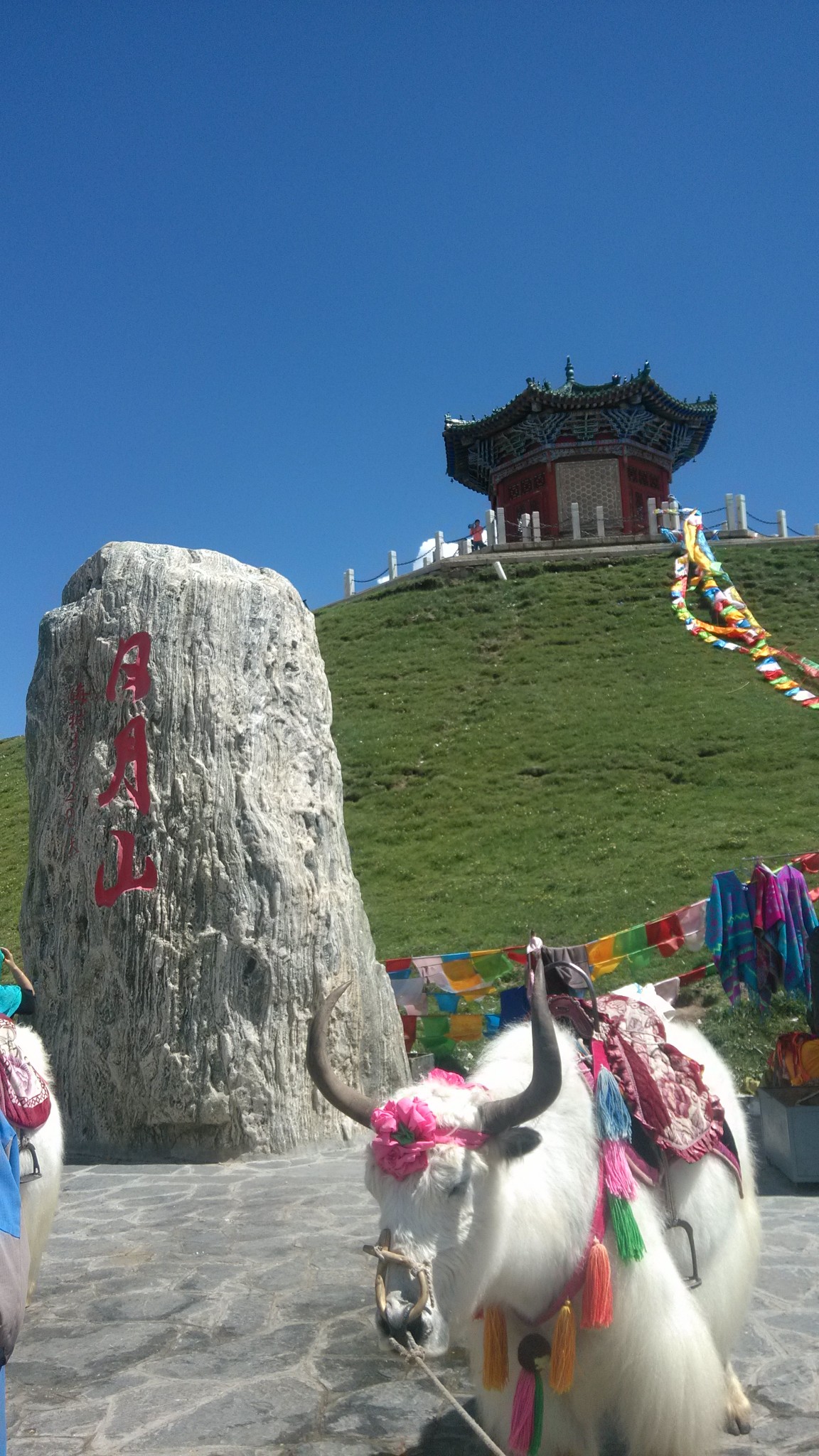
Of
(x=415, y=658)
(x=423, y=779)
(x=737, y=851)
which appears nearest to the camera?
(x=737, y=851)

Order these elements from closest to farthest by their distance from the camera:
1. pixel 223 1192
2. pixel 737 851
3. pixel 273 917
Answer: pixel 223 1192 → pixel 273 917 → pixel 737 851

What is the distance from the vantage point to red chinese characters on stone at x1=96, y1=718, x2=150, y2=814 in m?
8.28

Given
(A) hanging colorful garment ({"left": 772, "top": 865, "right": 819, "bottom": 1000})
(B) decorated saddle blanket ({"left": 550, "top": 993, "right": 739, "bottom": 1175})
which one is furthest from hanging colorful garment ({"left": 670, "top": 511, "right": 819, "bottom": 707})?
(B) decorated saddle blanket ({"left": 550, "top": 993, "right": 739, "bottom": 1175})

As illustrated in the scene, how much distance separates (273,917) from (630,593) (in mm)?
21439

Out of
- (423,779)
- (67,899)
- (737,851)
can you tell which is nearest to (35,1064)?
(67,899)

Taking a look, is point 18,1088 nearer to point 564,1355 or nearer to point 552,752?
point 564,1355

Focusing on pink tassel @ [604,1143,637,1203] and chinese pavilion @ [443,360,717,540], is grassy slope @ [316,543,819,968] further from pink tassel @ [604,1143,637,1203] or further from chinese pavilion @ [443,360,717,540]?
pink tassel @ [604,1143,637,1203]

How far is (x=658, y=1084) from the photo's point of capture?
3314 millimetres

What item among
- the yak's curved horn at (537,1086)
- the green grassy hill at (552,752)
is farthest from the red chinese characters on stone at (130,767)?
the green grassy hill at (552,752)

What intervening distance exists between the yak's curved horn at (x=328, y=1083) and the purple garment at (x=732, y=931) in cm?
535

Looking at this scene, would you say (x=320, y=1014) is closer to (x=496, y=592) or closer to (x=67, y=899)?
(x=67, y=899)

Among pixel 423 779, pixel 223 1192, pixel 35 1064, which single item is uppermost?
pixel 423 779

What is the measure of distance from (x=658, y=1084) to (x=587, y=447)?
112ft

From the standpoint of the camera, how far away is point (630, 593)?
1093 inches
